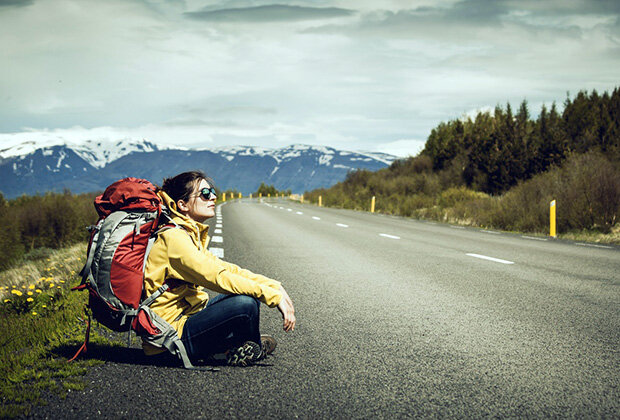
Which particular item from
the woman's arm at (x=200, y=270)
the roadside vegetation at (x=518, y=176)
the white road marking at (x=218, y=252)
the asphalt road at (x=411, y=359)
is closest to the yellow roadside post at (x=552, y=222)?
the roadside vegetation at (x=518, y=176)

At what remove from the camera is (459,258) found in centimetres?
907

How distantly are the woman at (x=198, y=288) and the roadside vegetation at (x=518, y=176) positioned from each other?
1249 centimetres

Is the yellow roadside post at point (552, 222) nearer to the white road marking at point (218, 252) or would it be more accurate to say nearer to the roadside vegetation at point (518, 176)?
the roadside vegetation at point (518, 176)

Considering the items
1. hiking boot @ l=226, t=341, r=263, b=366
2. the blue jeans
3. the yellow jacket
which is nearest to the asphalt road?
hiking boot @ l=226, t=341, r=263, b=366

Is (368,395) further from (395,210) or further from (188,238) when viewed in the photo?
(395,210)

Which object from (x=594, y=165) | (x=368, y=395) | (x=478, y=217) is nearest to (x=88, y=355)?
(x=368, y=395)

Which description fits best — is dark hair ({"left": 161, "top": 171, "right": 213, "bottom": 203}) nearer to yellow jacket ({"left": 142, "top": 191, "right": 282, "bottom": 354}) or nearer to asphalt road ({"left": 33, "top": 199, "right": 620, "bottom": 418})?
yellow jacket ({"left": 142, "top": 191, "right": 282, "bottom": 354})

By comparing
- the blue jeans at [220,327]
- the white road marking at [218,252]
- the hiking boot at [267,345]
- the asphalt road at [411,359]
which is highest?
the blue jeans at [220,327]

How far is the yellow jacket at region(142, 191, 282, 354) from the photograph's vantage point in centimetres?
296

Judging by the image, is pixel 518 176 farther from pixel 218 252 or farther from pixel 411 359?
pixel 411 359

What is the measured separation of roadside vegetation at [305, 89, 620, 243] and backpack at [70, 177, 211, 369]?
13048 mm

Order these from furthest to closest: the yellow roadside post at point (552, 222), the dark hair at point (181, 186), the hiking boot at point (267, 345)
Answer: the yellow roadside post at point (552, 222)
the hiking boot at point (267, 345)
the dark hair at point (181, 186)

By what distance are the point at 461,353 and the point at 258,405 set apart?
5.56 feet

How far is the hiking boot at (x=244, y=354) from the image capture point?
10.8ft
